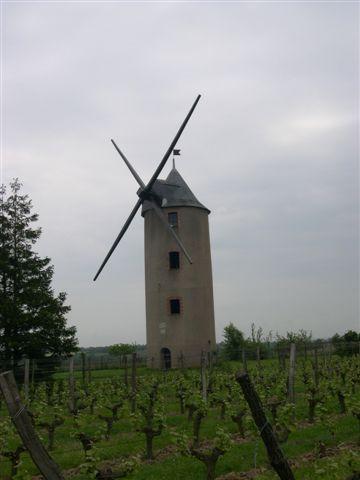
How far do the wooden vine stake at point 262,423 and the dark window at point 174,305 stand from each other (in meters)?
27.7

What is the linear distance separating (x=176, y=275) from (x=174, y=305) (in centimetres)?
189

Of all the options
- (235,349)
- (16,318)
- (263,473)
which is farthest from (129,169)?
(263,473)

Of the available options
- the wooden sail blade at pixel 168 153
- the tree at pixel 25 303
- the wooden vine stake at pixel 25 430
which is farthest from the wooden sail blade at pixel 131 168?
the wooden vine stake at pixel 25 430

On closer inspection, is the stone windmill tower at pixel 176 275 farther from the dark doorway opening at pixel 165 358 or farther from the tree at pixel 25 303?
the tree at pixel 25 303

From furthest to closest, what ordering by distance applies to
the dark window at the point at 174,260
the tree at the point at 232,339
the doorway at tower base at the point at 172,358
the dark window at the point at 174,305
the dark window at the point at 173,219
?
1. the tree at the point at 232,339
2. the dark window at the point at 173,219
3. the dark window at the point at 174,260
4. the dark window at the point at 174,305
5. the doorway at tower base at the point at 172,358

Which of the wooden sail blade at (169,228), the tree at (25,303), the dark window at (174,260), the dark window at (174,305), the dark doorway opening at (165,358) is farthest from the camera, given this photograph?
the dark window at (174,260)

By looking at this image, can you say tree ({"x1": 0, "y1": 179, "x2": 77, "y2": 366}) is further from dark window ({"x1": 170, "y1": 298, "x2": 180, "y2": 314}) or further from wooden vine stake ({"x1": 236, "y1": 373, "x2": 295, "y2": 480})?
wooden vine stake ({"x1": 236, "y1": 373, "x2": 295, "y2": 480})

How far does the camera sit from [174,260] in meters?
33.4

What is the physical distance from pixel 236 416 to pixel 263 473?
311cm

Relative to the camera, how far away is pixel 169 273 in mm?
33031

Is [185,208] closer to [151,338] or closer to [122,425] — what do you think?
[151,338]

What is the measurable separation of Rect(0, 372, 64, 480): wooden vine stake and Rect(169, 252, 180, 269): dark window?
93.6 feet

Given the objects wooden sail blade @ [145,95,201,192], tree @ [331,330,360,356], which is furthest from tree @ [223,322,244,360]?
wooden sail blade @ [145,95,201,192]

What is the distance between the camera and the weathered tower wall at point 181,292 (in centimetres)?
3194
